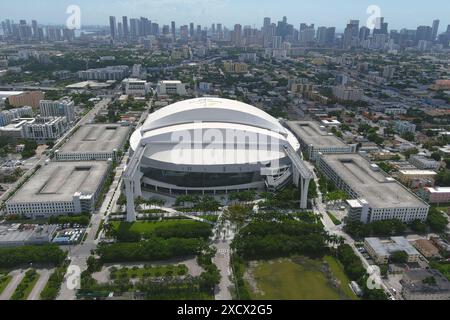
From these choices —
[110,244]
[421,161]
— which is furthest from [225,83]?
[110,244]

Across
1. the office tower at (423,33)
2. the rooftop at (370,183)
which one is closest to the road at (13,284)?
the rooftop at (370,183)

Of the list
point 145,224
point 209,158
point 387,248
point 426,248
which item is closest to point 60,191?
point 145,224

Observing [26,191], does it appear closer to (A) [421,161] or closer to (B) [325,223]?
(B) [325,223]

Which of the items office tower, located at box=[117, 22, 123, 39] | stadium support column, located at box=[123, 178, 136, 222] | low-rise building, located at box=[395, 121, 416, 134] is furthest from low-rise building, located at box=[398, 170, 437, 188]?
office tower, located at box=[117, 22, 123, 39]

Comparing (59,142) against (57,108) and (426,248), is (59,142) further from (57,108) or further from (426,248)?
(426,248)

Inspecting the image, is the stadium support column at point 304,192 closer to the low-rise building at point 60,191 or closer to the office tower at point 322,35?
the low-rise building at point 60,191

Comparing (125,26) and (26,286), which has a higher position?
(125,26)
